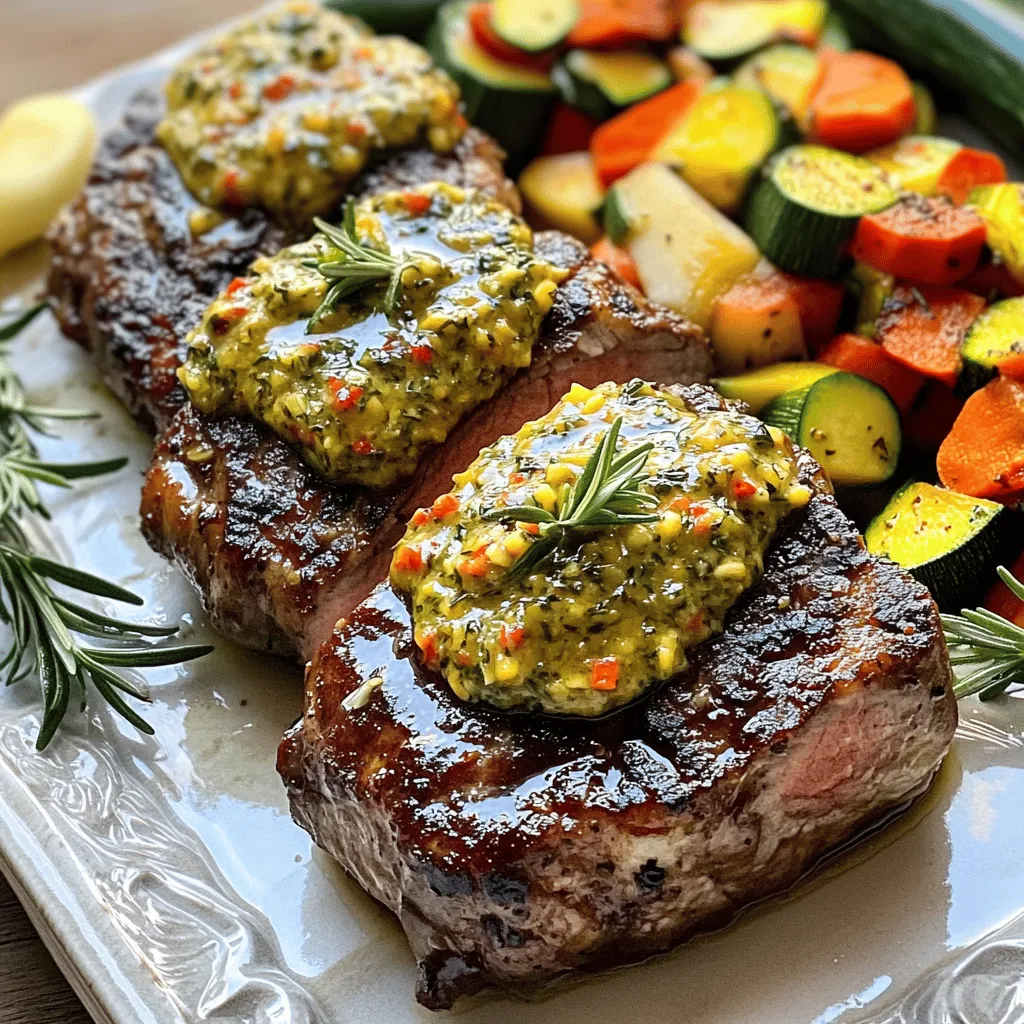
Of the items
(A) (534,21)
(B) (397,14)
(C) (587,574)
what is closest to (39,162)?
(B) (397,14)

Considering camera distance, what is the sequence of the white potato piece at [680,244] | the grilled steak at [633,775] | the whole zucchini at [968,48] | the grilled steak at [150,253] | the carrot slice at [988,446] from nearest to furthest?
the grilled steak at [633,775], the carrot slice at [988,446], the grilled steak at [150,253], the white potato piece at [680,244], the whole zucchini at [968,48]

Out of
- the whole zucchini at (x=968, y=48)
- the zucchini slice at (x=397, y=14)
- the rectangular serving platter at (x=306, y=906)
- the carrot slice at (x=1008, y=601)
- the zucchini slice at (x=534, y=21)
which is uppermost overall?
the whole zucchini at (x=968, y=48)

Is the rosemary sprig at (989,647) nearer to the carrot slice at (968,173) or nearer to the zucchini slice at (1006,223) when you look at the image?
the zucchini slice at (1006,223)

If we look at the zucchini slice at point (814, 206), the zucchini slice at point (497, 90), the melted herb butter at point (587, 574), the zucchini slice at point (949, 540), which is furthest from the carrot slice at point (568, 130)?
the melted herb butter at point (587, 574)

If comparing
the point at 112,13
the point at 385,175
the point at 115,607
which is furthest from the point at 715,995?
the point at 112,13

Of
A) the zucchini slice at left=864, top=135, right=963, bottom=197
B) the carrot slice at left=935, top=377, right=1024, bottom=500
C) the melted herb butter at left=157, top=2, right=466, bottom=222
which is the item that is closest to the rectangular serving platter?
the carrot slice at left=935, top=377, right=1024, bottom=500

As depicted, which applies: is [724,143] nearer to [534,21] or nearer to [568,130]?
[568,130]

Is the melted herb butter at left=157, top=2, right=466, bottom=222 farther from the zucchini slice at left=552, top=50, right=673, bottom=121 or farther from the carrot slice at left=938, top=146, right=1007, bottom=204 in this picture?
the carrot slice at left=938, top=146, right=1007, bottom=204
